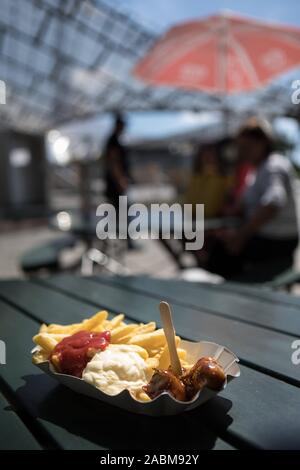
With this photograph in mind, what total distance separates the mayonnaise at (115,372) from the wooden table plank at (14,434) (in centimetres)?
11

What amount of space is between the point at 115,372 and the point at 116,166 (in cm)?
431

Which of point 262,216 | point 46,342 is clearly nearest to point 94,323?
point 46,342

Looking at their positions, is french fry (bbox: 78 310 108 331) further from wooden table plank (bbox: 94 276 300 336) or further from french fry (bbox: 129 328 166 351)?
wooden table plank (bbox: 94 276 300 336)

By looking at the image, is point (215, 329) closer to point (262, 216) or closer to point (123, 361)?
point (123, 361)

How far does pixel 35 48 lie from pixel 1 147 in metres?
3.67

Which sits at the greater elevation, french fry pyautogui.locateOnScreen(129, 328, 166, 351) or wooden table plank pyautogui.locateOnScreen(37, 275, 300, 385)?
french fry pyautogui.locateOnScreen(129, 328, 166, 351)

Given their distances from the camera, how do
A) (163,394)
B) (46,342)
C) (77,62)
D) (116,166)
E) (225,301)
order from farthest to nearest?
(77,62) → (116,166) → (225,301) → (46,342) → (163,394)

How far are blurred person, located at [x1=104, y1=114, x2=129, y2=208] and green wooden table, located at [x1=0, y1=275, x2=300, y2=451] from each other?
3512mm

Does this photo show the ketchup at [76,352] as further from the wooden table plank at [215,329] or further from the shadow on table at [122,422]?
the wooden table plank at [215,329]

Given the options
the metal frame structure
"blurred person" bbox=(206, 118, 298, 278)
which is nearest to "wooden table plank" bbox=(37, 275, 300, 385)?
"blurred person" bbox=(206, 118, 298, 278)

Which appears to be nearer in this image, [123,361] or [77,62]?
[123,361]

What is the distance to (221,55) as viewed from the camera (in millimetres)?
4184

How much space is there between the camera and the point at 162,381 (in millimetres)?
616

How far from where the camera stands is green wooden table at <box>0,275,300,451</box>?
610 millimetres
